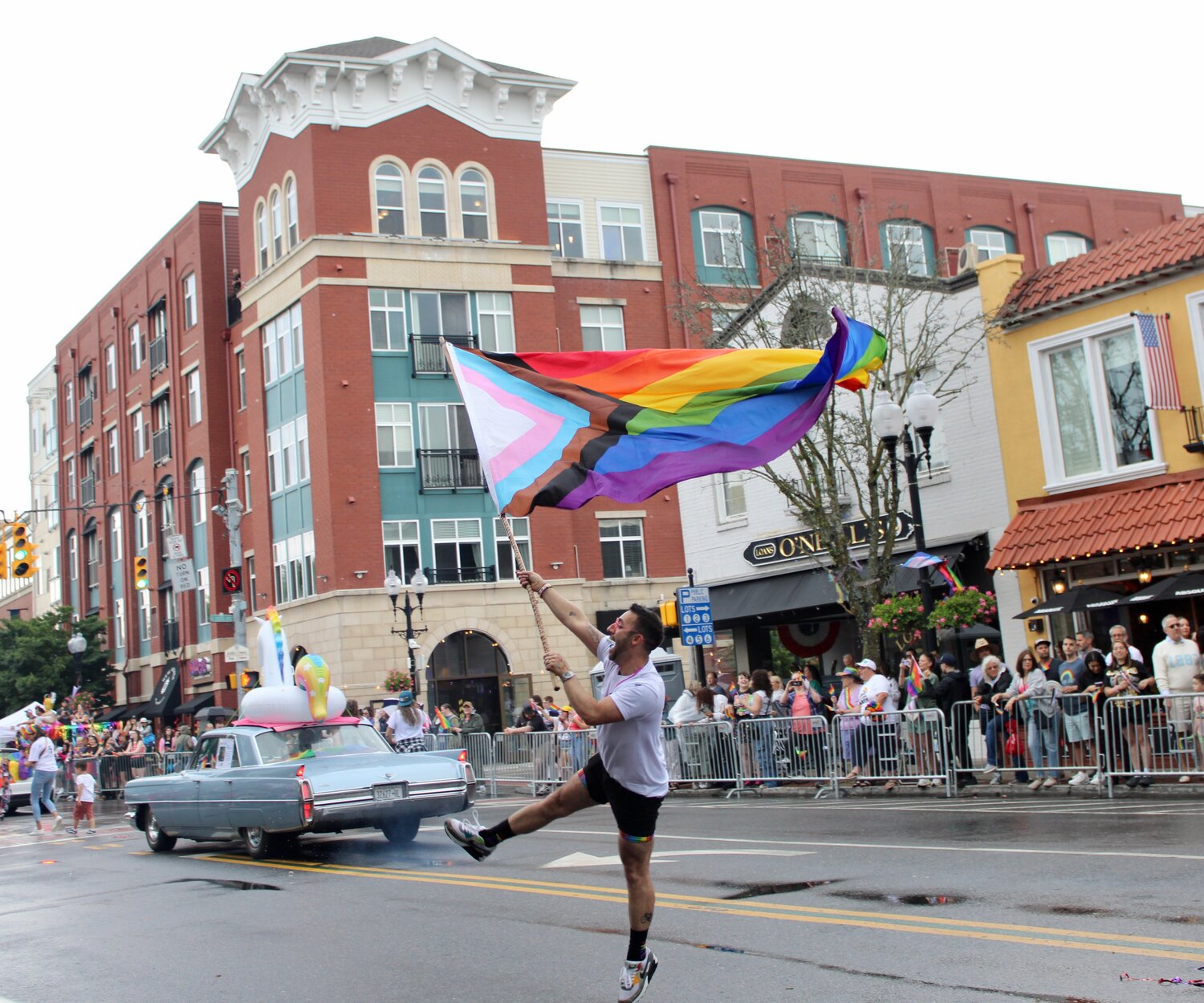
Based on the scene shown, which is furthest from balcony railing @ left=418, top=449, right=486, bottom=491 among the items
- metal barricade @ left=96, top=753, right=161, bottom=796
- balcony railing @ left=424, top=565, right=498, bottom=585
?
metal barricade @ left=96, top=753, right=161, bottom=796

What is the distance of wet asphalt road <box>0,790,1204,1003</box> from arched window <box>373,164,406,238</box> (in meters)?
31.2

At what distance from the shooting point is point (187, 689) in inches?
2052

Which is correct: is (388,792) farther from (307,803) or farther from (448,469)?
(448,469)

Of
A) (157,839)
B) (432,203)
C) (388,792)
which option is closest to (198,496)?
(432,203)

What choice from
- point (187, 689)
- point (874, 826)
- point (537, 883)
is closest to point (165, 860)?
point (537, 883)

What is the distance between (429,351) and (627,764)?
37.2 meters

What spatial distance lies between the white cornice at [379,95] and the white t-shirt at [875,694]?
30.2 meters

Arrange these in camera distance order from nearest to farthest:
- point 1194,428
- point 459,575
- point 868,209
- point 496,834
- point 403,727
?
point 496,834 → point 1194,428 → point 403,727 → point 459,575 → point 868,209

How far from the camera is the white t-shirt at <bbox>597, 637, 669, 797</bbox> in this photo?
689cm

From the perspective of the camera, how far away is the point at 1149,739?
1527cm

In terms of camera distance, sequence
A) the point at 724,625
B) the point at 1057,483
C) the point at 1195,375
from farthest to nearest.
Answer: the point at 724,625 < the point at 1057,483 < the point at 1195,375

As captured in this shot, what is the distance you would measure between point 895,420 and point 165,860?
34.9 ft

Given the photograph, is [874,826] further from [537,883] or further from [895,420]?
[895,420]

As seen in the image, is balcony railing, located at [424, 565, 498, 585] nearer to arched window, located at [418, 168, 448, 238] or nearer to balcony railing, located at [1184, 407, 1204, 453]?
arched window, located at [418, 168, 448, 238]
